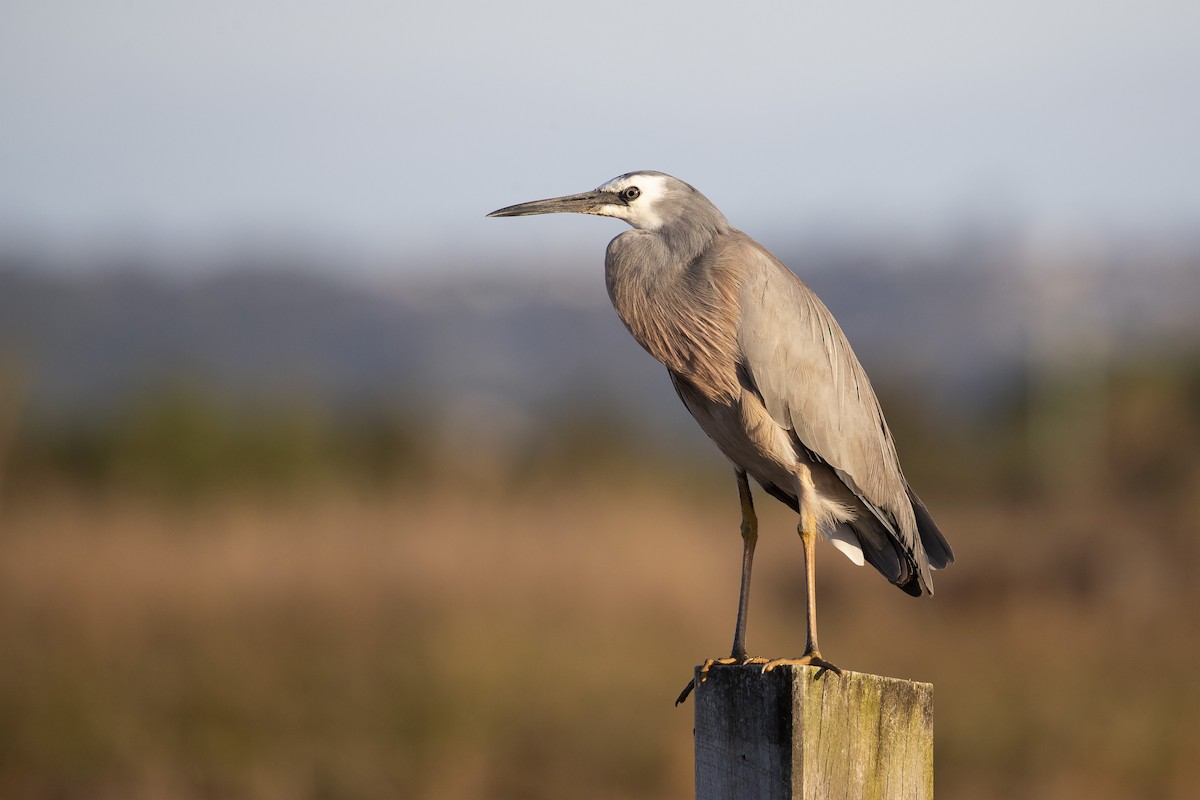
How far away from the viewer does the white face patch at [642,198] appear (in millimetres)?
4797

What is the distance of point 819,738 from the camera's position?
289 cm

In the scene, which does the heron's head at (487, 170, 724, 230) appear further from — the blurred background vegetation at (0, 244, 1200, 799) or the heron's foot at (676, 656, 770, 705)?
the blurred background vegetation at (0, 244, 1200, 799)

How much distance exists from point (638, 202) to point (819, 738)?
243 cm

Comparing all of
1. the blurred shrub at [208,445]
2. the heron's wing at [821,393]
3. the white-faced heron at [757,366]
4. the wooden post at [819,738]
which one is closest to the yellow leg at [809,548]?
the white-faced heron at [757,366]

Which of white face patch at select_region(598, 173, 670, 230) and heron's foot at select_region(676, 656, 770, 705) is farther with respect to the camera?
white face patch at select_region(598, 173, 670, 230)

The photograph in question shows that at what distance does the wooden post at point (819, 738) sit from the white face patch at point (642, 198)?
83.3 inches

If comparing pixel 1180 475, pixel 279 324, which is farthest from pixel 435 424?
pixel 279 324

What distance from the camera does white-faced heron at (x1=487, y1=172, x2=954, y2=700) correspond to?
180 inches

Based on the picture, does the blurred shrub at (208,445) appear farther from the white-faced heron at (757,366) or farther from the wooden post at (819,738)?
the wooden post at (819,738)

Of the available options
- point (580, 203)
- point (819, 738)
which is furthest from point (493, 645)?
point (819, 738)

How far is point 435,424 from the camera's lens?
Result: 1380 inches

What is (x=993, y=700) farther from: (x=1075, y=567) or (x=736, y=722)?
(x=736, y=722)

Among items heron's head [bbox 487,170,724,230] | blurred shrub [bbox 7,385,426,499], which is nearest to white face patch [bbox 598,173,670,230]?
heron's head [bbox 487,170,724,230]

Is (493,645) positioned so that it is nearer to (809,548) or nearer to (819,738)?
(809,548)
